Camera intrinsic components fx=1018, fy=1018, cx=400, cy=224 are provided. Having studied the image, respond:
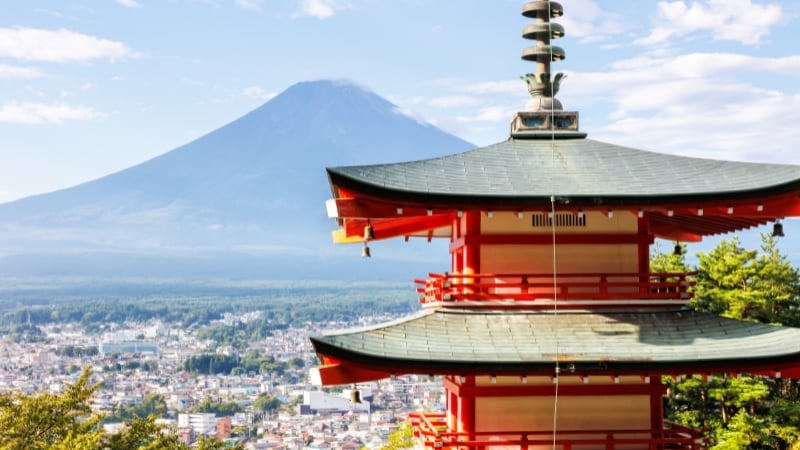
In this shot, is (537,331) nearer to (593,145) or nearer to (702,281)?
(593,145)

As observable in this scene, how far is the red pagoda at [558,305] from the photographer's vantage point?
11.8 meters

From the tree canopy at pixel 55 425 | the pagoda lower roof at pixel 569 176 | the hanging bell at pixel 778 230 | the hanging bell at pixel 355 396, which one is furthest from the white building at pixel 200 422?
the hanging bell at pixel 778 230

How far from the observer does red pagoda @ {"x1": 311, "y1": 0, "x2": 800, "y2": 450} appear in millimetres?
11781

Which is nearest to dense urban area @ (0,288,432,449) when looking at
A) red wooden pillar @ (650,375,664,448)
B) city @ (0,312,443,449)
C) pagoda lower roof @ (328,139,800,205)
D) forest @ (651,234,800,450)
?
city @ (0,312,443,449)

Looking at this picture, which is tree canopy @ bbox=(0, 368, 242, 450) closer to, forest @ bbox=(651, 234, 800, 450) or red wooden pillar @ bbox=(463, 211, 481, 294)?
forest @ bbox=(651, 234, 800, 450)

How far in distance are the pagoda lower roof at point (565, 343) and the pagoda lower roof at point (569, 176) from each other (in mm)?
1564

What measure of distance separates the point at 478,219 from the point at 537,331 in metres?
1.65

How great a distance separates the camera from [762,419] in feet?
100.0

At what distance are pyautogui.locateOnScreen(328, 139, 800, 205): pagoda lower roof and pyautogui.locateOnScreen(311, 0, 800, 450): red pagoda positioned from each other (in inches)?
1.0

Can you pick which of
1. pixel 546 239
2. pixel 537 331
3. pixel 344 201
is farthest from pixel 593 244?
pixel 344 201

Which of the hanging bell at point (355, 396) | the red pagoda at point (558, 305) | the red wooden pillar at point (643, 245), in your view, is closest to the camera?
the red pagoda at point (558, 305)

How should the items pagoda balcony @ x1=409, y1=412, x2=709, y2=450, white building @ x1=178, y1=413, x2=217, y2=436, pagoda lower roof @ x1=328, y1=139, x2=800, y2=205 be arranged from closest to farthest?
pagoda lower roof @ x1=328, y1=139, x2=800, y2=205, pagoda balcony @ x1=409, y1=412, x2=709, y2=450, white building @ x1=178, y1=413, x2=217, y2=436

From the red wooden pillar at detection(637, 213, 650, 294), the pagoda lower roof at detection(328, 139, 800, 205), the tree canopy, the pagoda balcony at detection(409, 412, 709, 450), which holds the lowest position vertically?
the tree canopy

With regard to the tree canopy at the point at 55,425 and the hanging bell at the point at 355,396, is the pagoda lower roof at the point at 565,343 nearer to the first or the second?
the hanging bell at the point at 355,396
